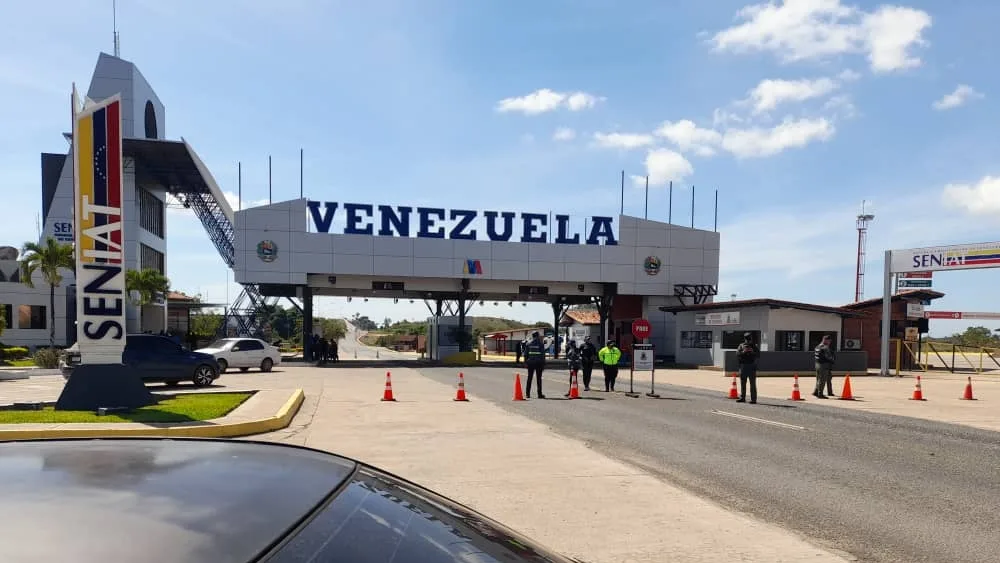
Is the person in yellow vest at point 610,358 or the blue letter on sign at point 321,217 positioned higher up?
the blue letter on sign at point 321,217

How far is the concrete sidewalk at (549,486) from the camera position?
538cm

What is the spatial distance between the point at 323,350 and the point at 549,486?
1330 inches

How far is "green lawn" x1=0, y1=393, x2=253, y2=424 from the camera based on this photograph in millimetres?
10861

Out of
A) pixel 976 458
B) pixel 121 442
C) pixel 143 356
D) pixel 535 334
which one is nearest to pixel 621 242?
pixel 535 334

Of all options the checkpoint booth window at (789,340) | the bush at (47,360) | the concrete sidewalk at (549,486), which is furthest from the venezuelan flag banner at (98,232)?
the checkpoint booth window at (789,340)

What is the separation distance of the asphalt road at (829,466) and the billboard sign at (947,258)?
62.3ft

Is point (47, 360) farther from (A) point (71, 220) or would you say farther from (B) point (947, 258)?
(B) point (947, 258)

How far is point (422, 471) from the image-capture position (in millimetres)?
8062

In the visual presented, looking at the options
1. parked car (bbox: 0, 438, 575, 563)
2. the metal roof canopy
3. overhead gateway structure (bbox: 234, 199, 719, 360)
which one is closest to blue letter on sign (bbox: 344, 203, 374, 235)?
overhead gateway structure (bbox: 234, 199, 719, 360)

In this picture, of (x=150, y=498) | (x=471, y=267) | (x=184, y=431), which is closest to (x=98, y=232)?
(x=184, y=431)

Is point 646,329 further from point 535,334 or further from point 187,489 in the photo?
point 187,489

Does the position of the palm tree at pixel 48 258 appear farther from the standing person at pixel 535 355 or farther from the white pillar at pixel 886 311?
the white pillar at pixel 886 311

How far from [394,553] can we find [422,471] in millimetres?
6560

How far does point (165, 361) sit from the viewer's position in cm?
1994
